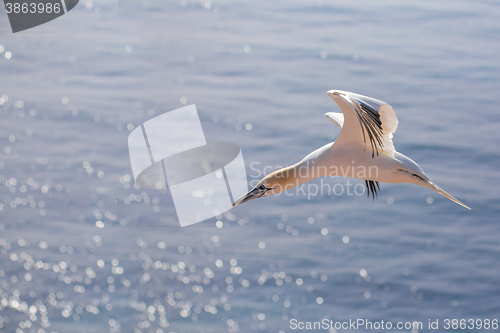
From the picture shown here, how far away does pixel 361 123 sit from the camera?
12.0 ft

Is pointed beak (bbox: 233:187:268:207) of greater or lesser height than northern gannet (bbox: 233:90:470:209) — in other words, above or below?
below

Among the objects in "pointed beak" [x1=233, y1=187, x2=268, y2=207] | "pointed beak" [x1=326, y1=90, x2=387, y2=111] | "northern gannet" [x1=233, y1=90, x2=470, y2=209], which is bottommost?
"pointed beak" [x1=233, y1=187, x2=268, y2=207]

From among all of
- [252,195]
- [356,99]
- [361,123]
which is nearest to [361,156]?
→ [361,123]

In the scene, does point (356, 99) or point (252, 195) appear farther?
point (252, 195)

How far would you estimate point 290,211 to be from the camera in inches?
603

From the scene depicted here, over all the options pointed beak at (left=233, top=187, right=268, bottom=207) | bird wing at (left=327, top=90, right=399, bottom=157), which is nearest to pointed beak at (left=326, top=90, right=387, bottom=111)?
bird wing at (left=327, top=90, right=399, bottom=157)

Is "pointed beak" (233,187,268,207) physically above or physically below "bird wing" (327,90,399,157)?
below

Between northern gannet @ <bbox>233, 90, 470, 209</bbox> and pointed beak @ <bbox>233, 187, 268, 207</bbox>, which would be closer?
northern gannet @ <bbox>233, 90, 470, 209</bbox>

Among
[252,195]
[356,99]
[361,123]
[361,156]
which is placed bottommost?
[252,195]

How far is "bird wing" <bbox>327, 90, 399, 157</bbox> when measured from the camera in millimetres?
3632

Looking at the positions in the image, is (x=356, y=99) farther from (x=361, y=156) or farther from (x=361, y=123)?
(x=361, y=156)

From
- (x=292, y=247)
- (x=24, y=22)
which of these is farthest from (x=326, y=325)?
(x=24, y=22)

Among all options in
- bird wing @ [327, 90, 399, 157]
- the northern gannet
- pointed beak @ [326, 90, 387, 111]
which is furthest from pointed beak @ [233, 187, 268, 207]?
pointed beak @ [326, 90, 387, 111]

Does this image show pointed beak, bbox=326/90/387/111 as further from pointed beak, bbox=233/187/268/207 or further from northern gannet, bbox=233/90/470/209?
pointed beak, bbox=233/187/268/207
